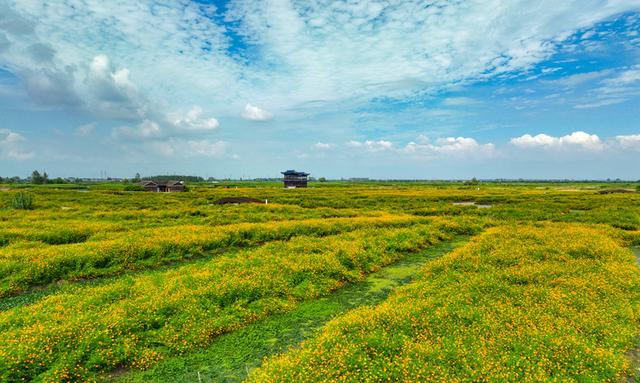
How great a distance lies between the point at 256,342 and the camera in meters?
10.2

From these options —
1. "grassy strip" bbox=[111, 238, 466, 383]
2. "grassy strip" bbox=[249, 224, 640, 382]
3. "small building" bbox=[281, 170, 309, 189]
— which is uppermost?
"small building" bbox=[281, 170, 309, 189]

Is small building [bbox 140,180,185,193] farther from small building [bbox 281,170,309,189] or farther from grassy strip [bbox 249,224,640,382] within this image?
grassy strip [bbox 249,224,640,382]

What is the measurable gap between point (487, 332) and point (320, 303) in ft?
20.6

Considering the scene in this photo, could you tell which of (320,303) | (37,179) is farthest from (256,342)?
(37,179)

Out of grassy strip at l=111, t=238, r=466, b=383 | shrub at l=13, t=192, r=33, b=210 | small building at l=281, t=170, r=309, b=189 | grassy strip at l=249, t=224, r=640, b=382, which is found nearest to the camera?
grassy strip at l=249, t=224, r=640, b=382

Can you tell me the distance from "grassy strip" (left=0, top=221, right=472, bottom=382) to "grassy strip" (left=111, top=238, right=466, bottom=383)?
0.40m

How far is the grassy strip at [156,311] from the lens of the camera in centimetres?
847

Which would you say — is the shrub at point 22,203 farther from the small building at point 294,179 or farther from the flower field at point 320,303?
the small building at point 294,179

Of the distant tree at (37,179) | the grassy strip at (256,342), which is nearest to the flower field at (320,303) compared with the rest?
the grassy strip at (256,342)

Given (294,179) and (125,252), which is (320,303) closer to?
(125,252)

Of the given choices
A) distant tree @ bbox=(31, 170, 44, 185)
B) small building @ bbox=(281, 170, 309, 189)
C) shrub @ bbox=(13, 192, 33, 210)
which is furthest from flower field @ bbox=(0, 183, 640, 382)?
distant tree @ bbox=(31, 170, 44, 185)

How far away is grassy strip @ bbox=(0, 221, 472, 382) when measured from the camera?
8.47 m

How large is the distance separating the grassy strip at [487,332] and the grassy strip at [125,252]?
1285 cm

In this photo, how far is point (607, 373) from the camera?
782 cm
